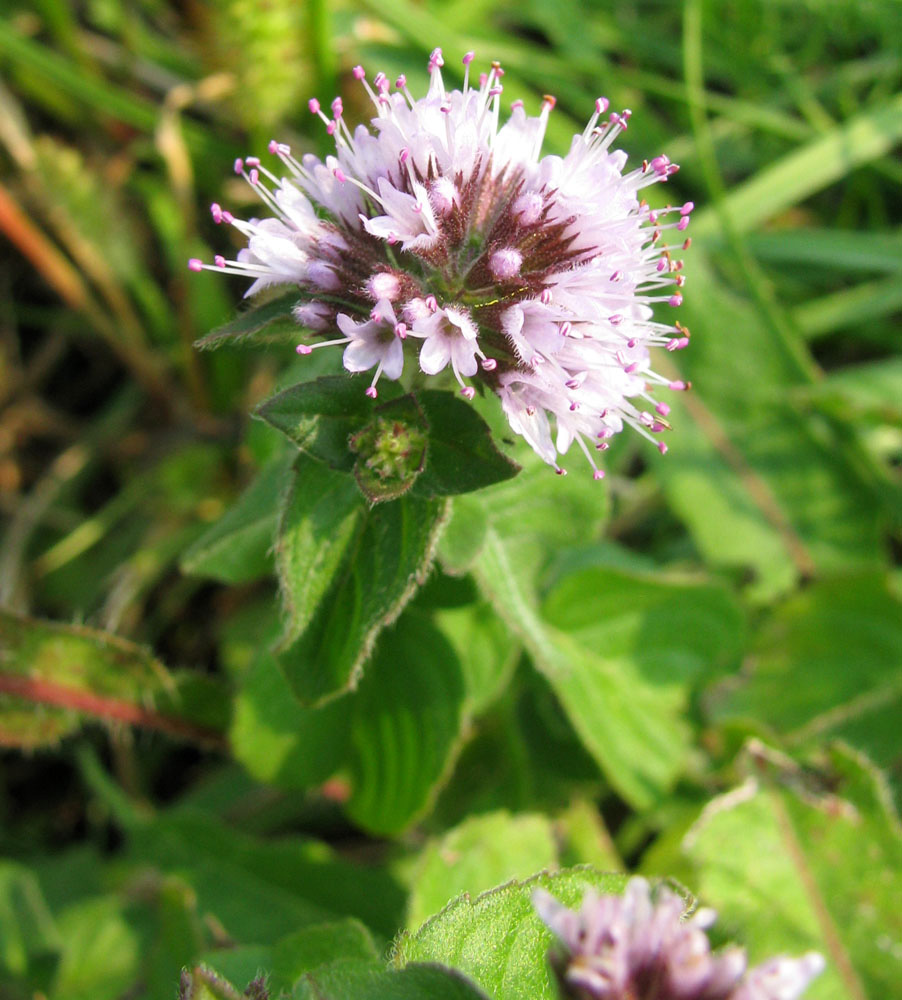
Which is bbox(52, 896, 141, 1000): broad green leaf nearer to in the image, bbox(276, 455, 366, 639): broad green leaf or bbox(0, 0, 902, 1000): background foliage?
bbox(0, 0, 902, 1000): background foliage

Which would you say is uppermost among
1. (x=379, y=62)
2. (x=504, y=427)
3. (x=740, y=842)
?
(x=379, y=62)

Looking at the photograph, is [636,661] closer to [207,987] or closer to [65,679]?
[65,679]

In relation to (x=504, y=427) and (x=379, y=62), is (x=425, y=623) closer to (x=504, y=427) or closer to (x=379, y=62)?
(x=504, y=427)

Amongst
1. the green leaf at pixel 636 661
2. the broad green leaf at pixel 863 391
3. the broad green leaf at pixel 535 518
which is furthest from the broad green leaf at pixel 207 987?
the broad green leaf at pixel 863 391

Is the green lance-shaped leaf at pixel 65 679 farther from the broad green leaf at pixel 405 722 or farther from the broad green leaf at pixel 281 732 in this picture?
the broad green leaf at pixel 405 722

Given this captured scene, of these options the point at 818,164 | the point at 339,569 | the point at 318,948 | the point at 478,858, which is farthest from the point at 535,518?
the point at 818,164

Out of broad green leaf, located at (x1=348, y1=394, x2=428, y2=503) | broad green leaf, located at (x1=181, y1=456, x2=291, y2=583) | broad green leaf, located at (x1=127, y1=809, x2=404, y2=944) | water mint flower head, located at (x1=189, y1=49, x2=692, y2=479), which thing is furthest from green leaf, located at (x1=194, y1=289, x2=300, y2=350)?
broad green leaf, located at (x1=127, y1=809, x2=404, y2=944)

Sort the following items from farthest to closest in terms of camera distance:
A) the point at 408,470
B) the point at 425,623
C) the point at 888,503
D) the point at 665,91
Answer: the point at 665,91, the point at 888,503, the point at 425,623, the point at 408,470

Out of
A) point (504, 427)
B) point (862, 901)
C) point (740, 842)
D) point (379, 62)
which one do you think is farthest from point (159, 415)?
point (862, 901)
